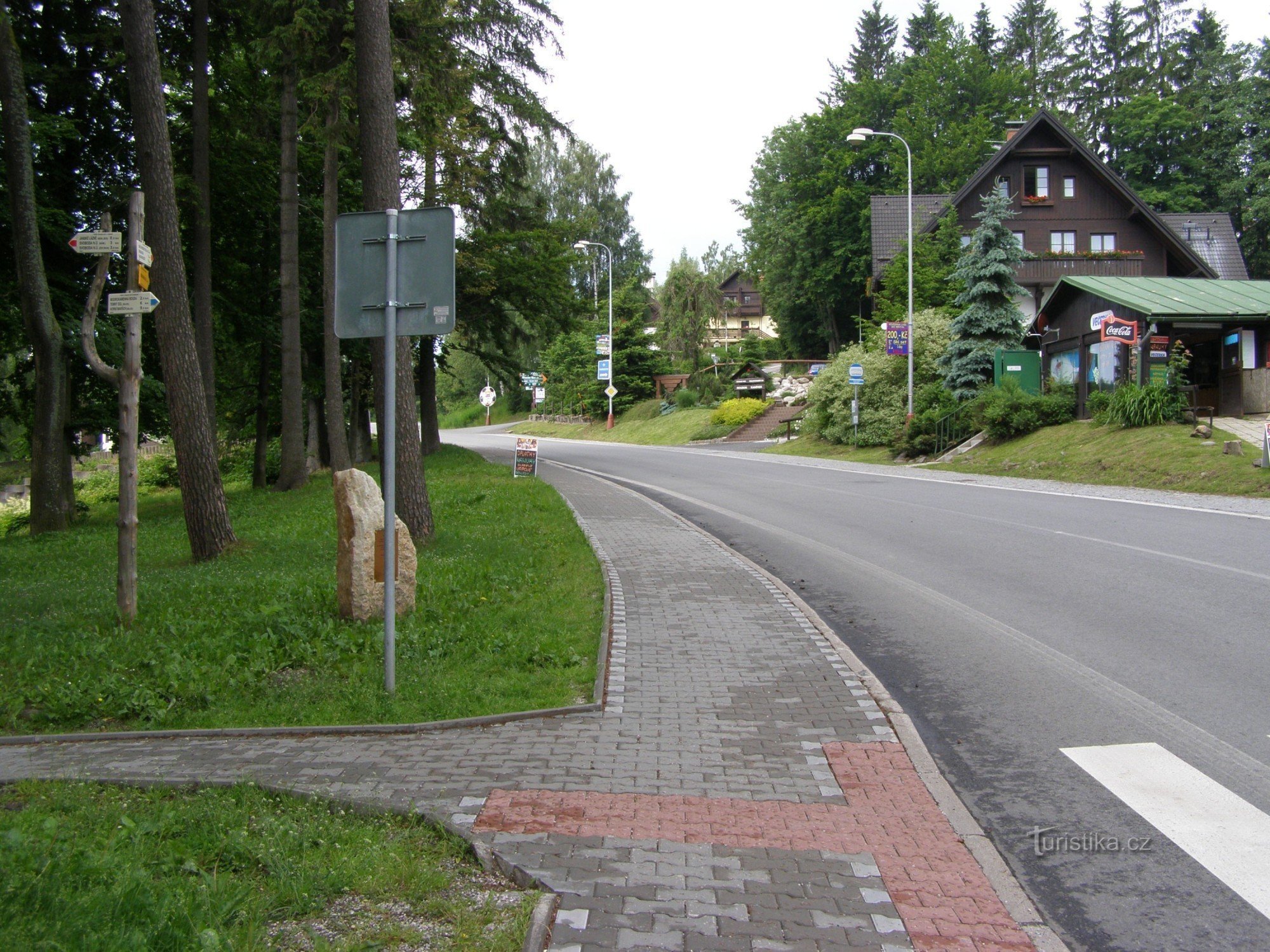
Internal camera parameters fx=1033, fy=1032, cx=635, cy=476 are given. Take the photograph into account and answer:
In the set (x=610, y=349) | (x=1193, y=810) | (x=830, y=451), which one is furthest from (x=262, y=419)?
(x=610, y=349)

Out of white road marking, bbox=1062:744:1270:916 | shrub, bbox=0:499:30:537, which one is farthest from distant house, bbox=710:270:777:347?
white road marking, bbox=1062:744:1270:916

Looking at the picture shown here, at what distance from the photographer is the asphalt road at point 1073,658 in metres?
4.07

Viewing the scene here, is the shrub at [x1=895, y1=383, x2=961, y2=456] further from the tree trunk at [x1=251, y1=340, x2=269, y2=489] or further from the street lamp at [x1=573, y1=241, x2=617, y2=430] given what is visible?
the street lamp at [x1=573, y1=241, x2=617, y2=430]

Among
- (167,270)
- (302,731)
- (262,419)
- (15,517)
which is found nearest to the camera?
(302,731)

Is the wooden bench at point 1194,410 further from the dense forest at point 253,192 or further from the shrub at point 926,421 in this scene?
the dense forest at point 253,192

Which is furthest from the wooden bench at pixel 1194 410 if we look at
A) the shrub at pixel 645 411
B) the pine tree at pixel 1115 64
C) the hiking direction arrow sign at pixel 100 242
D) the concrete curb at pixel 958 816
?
the pine tree at pixel 1115 64

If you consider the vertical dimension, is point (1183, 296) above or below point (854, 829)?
above

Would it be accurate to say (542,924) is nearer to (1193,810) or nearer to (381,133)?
(1193,810)

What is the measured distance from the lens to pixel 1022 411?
92.6 ft

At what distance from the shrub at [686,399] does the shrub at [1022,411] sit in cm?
2873

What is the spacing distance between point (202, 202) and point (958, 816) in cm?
1727

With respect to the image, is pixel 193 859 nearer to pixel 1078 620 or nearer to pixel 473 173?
pixel 1078 620

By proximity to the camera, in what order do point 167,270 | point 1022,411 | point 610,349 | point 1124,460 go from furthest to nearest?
point 610,349 < point 1022,411 < point 1124,460 < point 167,270

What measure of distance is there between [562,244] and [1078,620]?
82.4ft
